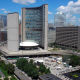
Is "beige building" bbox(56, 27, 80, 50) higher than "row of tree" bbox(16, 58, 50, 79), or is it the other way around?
"beige building" bbox(56, 27, 80, 50)

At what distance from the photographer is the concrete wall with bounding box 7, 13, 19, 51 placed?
50250 millimetres

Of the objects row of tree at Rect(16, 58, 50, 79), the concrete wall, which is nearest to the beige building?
the concrete wall

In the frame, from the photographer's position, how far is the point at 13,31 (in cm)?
5097

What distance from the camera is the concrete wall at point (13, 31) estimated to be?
5025 cm

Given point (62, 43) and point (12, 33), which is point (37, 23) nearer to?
point (12, 33)

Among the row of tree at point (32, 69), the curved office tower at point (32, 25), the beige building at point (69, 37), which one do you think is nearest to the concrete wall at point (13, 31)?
the curved office tower at point (32, 25)

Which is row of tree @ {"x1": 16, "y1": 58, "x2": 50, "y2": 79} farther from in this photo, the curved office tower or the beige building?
the beige building

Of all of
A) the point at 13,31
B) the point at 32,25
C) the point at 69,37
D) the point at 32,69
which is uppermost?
the point at 32,25

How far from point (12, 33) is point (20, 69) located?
903 inches

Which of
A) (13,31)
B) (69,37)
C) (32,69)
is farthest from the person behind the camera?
(69,37)

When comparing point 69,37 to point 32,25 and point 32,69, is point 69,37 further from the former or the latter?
point 32,69

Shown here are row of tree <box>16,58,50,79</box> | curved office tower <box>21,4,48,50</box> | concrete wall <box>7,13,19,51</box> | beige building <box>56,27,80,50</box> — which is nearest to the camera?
row of tree <box>16,58,50,79</box>

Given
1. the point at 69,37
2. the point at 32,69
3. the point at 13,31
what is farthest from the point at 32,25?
the point at 32,69

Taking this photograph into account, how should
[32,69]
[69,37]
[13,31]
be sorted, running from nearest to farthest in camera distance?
[32,69] → [13,31] → [69,37]
